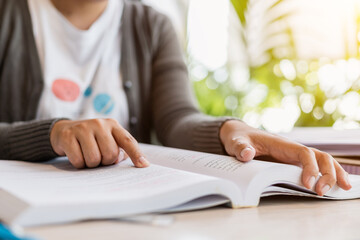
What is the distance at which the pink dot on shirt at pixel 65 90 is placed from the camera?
3.64 feet

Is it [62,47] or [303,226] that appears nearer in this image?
[303,226]

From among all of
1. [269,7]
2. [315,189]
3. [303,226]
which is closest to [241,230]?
[303,226]

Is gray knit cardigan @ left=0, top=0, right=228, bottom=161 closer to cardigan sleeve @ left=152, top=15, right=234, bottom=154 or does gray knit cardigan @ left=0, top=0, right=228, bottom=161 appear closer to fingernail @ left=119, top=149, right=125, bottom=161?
cardigan sleeve @ left=152, top=15, right=234, bottom=154

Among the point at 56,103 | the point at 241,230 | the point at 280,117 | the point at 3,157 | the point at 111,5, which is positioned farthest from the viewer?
the point at 280,117

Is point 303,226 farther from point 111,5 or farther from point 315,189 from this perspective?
point 111,5

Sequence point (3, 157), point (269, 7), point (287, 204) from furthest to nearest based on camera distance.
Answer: point (269, 7) → point (3, 157) → point (287, 204)

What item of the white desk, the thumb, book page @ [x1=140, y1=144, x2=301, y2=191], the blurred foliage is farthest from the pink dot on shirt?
the blurred foliage

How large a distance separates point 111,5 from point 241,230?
0.95m

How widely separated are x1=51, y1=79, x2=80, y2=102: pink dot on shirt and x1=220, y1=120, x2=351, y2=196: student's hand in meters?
0.51

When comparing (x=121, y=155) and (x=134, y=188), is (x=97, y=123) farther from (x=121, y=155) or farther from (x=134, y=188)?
(x=134, y=188)

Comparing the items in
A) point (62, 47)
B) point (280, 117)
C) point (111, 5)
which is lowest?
point (280, 117)

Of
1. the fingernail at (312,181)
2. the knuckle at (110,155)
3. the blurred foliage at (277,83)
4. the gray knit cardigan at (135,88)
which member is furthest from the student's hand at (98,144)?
the blurred foliage at (277,83)

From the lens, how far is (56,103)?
110 centimetres

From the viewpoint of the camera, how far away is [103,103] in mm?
1148
